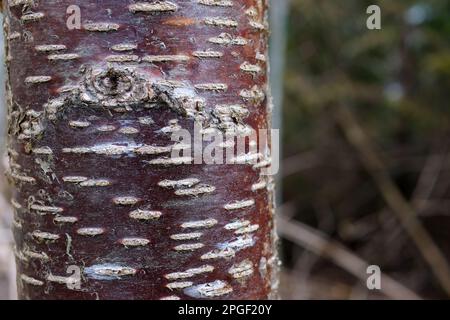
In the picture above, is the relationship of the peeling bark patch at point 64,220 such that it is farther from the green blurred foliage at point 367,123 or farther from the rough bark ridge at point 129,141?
the green blurred foliage at point 367,123

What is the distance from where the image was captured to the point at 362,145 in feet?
16.6

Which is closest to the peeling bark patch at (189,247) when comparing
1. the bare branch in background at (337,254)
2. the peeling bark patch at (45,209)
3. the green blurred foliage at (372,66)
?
the peeling bark patch at (45,209)

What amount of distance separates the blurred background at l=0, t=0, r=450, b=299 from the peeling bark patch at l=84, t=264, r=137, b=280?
322 cm

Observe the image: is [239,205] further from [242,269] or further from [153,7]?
[153,7]

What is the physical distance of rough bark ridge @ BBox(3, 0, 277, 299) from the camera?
876 millimetres

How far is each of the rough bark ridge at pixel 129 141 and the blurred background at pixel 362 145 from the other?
123 inches

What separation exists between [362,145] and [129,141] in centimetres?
442

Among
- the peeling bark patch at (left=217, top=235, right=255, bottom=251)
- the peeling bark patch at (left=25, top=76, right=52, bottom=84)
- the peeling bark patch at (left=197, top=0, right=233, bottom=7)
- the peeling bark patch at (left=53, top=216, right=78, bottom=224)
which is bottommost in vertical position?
the peeling bark patch at (left=217, top=235, right=255, bottom=251)

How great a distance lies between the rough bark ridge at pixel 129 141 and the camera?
2.88ft

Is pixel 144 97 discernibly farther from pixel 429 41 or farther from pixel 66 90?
pixel 429 41

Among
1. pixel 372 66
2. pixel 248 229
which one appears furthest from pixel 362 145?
pixel 248 229

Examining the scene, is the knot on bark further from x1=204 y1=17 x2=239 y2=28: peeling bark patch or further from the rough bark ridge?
x1=204 y1=17 x2=239 y2=28: peeling bark patch

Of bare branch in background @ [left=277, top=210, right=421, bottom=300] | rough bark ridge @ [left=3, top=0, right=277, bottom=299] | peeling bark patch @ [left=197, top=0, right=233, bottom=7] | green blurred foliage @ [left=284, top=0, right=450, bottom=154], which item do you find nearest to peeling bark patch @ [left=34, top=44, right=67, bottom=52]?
rough bark ridge @ [left=3, top=0, right=277, bottom=299]
